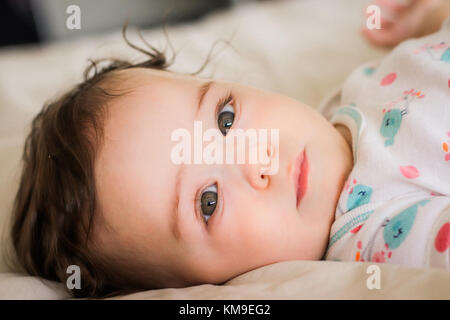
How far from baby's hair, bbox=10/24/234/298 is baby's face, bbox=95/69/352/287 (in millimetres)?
29

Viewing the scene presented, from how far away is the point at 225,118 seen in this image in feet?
2.58

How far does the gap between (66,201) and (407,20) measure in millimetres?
986

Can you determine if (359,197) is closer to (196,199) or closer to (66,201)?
(196,199)

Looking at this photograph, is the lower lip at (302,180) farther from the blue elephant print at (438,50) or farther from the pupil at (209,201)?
the blue elephant print at (438,50)

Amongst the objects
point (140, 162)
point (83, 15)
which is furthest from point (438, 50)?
point (83, 15)

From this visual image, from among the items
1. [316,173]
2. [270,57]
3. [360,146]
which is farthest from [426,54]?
[270,57]

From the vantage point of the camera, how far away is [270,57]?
1312 mm

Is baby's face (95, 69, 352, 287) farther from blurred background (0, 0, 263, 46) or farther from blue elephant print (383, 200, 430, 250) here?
blurred background (0, 0, 263, 46)

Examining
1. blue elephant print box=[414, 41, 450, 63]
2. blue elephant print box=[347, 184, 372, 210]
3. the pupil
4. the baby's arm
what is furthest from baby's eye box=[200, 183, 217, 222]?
the baby's arm

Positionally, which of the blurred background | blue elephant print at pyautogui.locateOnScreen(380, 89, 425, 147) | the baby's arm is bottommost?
blue elephant print at pyautogui.locateOnScreen(380, 89, 425, 147)

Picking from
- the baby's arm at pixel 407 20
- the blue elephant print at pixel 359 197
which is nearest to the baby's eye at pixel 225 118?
the blue elephant print at pixel 359 197

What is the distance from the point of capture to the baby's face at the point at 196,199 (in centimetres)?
71

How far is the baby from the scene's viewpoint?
2.34 feet

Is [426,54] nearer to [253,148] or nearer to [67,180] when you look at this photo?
[253,148]
